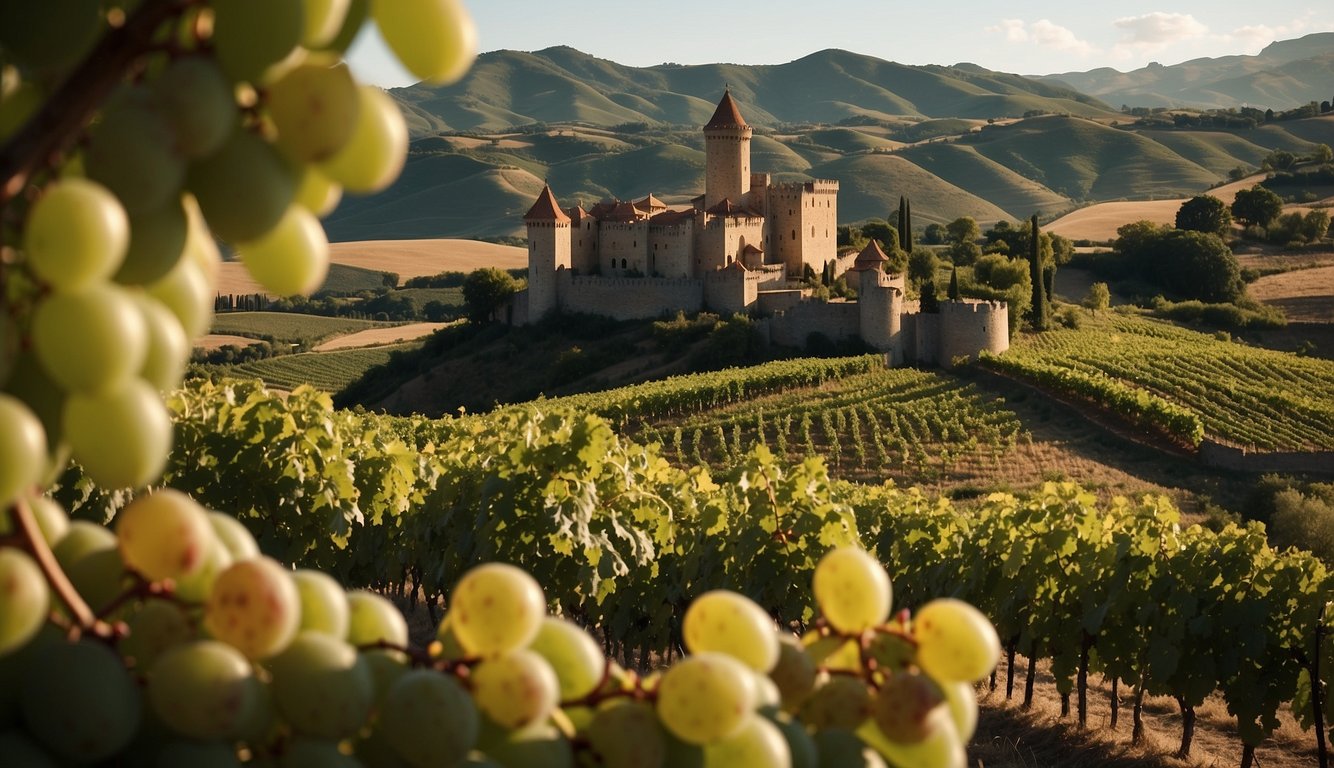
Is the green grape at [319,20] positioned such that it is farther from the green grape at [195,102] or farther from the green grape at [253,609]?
the green grape at [253,609]

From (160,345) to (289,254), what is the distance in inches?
10.2

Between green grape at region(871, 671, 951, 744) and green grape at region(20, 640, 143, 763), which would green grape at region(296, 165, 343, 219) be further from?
green grape at region(871, 671, 951, 744)

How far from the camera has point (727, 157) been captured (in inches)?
2309

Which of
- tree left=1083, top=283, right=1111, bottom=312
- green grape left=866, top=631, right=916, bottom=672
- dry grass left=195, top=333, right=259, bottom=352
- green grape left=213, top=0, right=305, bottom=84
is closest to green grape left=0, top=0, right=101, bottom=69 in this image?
green grape left=213, top=0, right=305, bottom=84

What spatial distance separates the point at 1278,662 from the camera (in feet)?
34.1

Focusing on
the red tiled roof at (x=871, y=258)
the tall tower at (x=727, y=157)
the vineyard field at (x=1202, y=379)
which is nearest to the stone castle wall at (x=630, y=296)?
the tall tower at (x=727, y=157)

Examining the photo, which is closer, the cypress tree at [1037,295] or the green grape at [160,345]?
the green grape at [160,345]

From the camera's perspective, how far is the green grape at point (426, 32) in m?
1.82

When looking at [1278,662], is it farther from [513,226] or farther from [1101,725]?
[513,226]

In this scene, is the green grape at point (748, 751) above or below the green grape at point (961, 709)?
above

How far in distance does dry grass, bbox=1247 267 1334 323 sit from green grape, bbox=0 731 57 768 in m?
66.6

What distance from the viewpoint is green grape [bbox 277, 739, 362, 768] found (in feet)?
5.94

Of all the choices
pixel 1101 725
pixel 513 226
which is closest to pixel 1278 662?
pixel 1101 725

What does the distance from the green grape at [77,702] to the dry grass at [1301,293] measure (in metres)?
66.6
